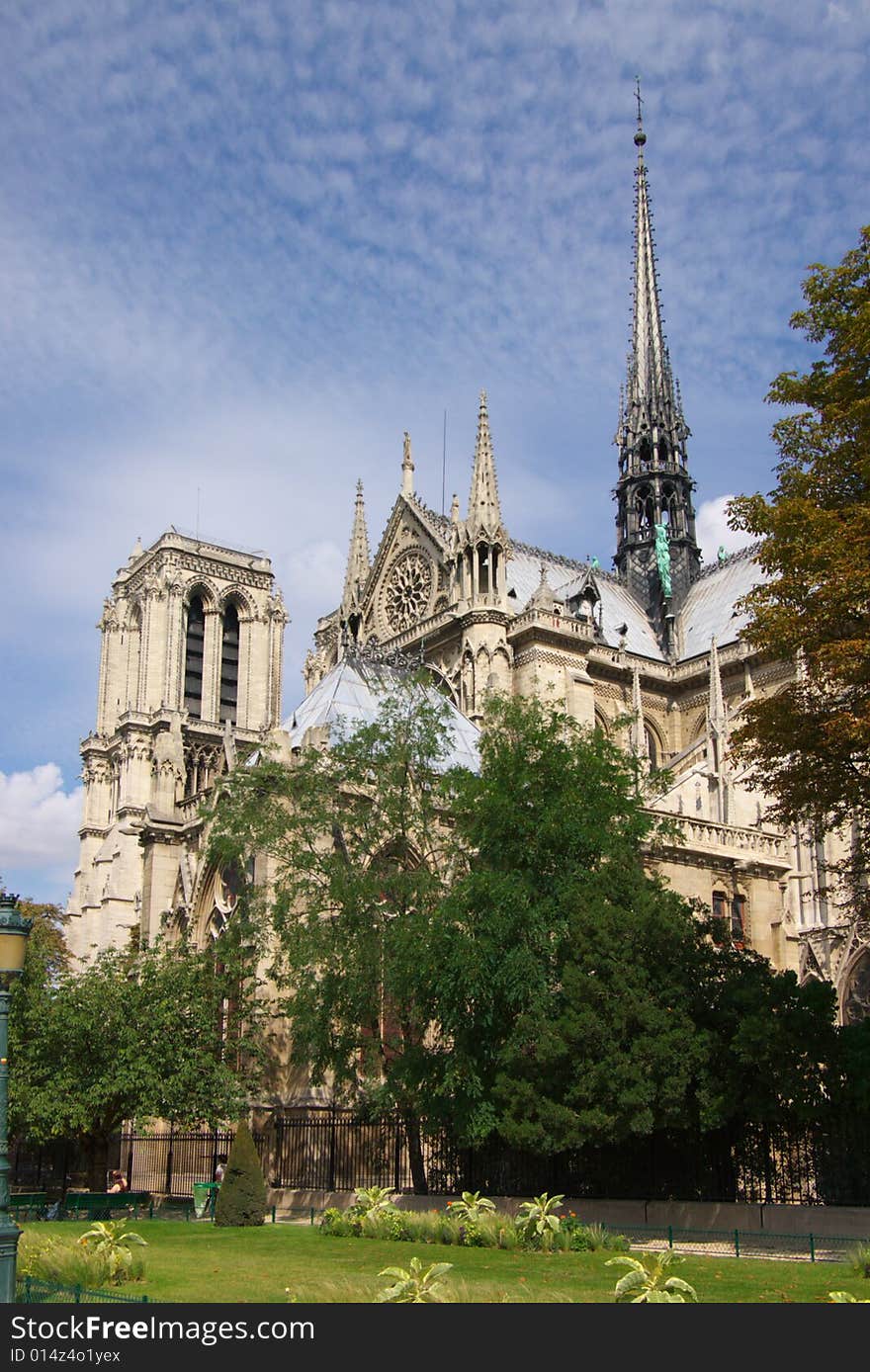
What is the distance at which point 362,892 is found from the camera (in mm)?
25766

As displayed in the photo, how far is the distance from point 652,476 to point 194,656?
135ft

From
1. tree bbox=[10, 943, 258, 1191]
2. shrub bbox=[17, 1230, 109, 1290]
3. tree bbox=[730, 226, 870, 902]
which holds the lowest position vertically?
shrub bbox=[17, 1230, 109, 1290]

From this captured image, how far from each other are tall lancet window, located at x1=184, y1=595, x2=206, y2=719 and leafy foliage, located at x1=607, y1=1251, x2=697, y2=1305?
267ft

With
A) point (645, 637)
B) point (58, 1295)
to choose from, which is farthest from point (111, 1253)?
point (645, 637)

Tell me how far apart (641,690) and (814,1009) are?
36036mm

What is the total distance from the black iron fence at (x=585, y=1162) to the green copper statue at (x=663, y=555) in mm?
39793

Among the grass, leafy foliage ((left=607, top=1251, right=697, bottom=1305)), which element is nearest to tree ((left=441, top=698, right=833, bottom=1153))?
the grass

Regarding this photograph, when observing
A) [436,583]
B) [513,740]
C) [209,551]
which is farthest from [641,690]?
[209,551]

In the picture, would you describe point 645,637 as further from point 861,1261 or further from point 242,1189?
point 861,1261

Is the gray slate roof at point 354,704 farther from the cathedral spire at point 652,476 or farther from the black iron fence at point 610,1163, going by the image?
the cathedral spire at point 652,476

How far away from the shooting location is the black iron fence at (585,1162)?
70.1 ft

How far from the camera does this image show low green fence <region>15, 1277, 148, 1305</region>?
38.1 ft

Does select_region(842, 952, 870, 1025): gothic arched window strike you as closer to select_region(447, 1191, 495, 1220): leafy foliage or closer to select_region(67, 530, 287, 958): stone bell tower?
select_region(447, 1191, 495, 1220): leafy foliage

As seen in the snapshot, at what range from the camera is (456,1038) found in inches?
951
